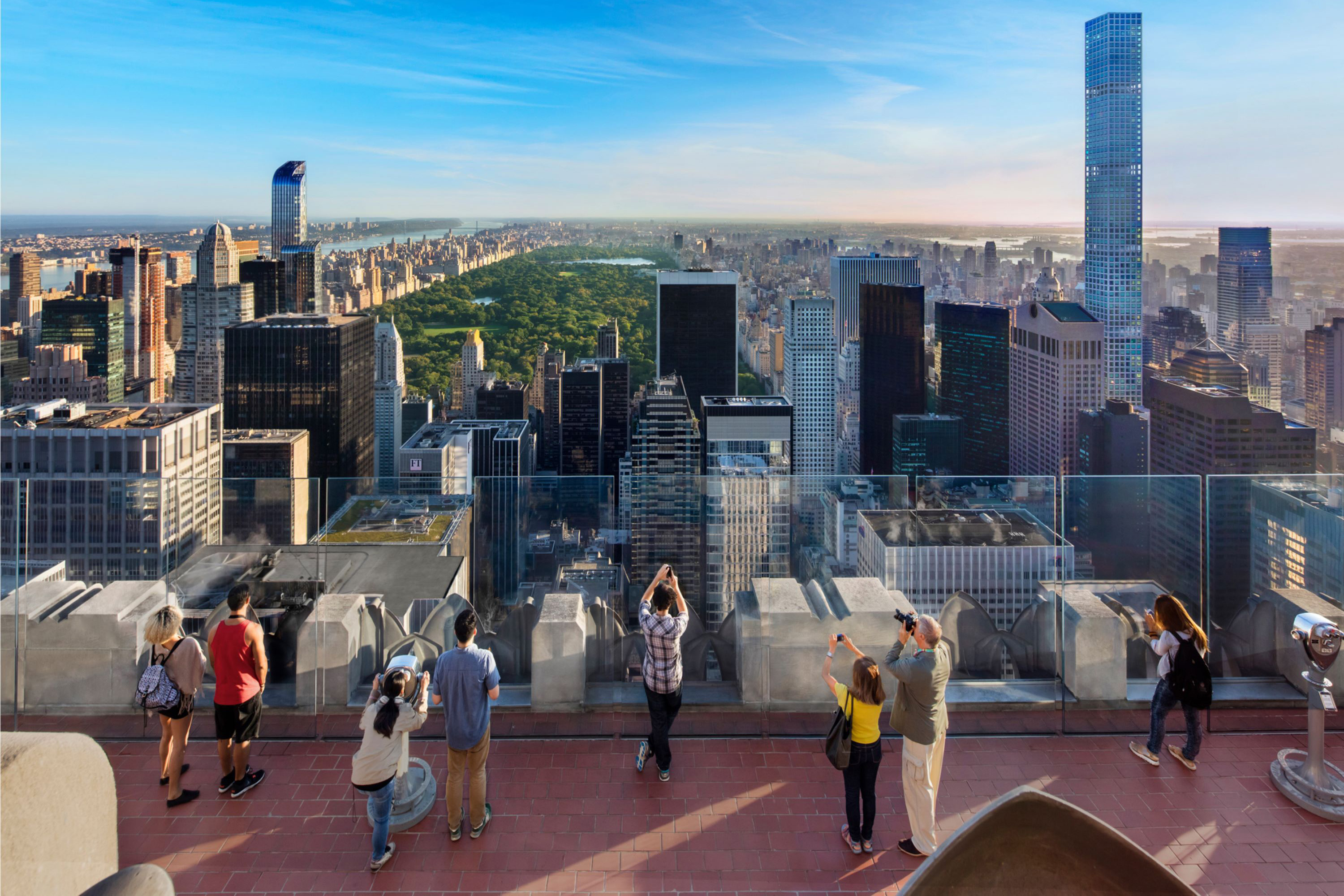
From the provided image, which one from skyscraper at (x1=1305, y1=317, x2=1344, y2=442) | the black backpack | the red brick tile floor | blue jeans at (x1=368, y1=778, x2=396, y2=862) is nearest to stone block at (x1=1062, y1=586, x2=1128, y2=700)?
the red brick tile floor

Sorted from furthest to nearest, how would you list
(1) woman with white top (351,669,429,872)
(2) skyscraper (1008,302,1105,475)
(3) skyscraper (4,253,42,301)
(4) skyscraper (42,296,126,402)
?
(2) skyscraper (1008,302,1105,475) → (4) skyscraper (42,296,126,402) → (3) skyscraper (4,253,42,301) → (1) woman with white top (351,669,429,872)

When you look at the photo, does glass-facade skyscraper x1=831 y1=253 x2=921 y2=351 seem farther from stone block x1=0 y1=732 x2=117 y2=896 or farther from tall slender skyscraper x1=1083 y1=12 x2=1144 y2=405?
stone block x1=0 y1=732 x2=117 y2=896

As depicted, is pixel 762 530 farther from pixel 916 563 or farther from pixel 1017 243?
pixel 1017 243

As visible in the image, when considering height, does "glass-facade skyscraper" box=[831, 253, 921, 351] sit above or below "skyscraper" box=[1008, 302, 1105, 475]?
above

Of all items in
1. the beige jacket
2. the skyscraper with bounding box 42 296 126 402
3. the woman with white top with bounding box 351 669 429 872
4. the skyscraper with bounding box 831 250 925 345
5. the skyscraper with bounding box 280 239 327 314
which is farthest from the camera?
the skyscraper with bounding box 831 250 925 345

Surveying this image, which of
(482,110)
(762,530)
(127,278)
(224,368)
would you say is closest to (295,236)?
(127,278)

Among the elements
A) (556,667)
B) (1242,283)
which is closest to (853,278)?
(1242,283)

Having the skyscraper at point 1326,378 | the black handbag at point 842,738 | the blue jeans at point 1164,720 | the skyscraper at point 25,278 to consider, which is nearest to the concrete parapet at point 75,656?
the black handbag at point 842,738
